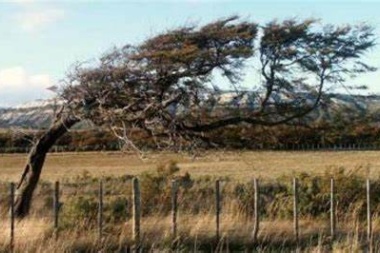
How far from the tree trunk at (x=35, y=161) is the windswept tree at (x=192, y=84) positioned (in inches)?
1.0

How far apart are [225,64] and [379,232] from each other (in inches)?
234

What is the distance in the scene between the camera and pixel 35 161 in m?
Answer: 23.3

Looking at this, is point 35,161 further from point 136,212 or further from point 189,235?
point 136,212

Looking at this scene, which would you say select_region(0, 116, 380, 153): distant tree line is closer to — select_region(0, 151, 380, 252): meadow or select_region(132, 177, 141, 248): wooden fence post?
select_region(0, 151, 380, 252): meadow

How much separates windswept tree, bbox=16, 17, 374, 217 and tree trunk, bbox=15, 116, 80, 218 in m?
0.03

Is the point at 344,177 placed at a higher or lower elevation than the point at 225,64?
lower

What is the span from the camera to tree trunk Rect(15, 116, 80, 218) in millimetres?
22766

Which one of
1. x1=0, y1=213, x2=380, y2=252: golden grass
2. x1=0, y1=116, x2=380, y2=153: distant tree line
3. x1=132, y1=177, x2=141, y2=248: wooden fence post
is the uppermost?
x1=0, y1=116, x2=380, y2=153: distant tree line

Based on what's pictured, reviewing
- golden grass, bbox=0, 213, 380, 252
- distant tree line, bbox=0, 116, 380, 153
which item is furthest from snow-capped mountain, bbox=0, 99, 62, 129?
golden grass, bbox=0, 213, 380, 252

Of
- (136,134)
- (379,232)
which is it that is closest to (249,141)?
(136,134)

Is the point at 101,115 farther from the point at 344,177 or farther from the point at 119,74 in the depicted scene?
the point at 344,177

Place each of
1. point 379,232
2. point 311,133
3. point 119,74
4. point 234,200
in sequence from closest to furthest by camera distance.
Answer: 1. point 379,232
2. point 119,74
3. point 234,200
4. point 311,133

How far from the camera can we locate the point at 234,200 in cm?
2331

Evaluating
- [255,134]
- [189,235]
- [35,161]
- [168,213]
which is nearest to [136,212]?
[189,235]
